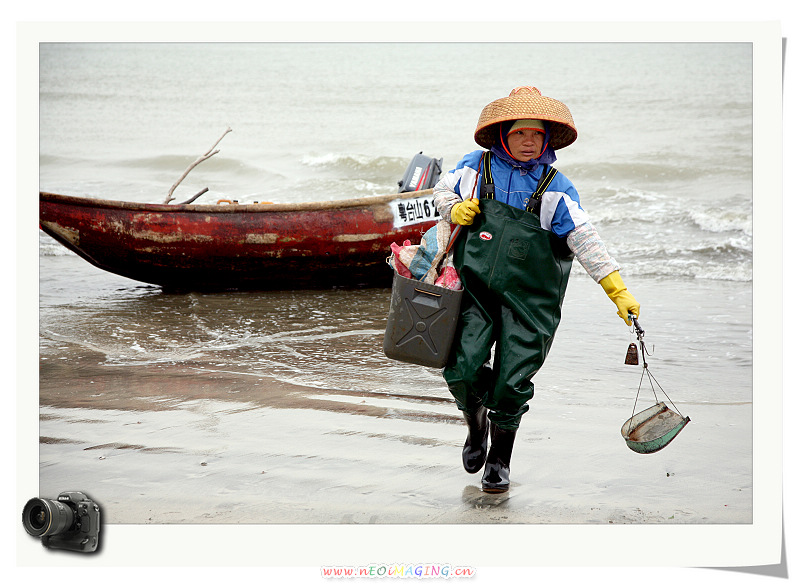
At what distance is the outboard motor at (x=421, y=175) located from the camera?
309 inches

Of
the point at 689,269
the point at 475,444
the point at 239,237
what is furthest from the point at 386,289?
the point at 475,444

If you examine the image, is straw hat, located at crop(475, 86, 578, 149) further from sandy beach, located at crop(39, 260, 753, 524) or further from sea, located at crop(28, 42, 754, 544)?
sandy beach, located at crop(39, 260, 753, 524)

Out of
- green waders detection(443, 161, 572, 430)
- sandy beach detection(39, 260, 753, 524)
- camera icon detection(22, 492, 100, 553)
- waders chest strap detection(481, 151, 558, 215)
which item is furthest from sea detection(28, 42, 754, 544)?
waders chest strap detection(481, 151, 558, 215)

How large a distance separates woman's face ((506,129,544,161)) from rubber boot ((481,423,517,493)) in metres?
1.03

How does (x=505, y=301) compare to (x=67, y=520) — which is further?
(x=505, y=301)

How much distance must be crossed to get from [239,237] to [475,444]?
13.9 ft

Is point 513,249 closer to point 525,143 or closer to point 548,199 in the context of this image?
point 548,199

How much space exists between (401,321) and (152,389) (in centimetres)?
192

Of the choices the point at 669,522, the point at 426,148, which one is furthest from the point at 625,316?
the point at 426,148

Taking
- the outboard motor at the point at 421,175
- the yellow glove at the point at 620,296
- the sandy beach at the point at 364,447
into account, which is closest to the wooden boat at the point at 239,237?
the outboard motor at the point at 421,175

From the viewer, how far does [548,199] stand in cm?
315

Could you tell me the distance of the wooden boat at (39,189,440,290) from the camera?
284 inches
